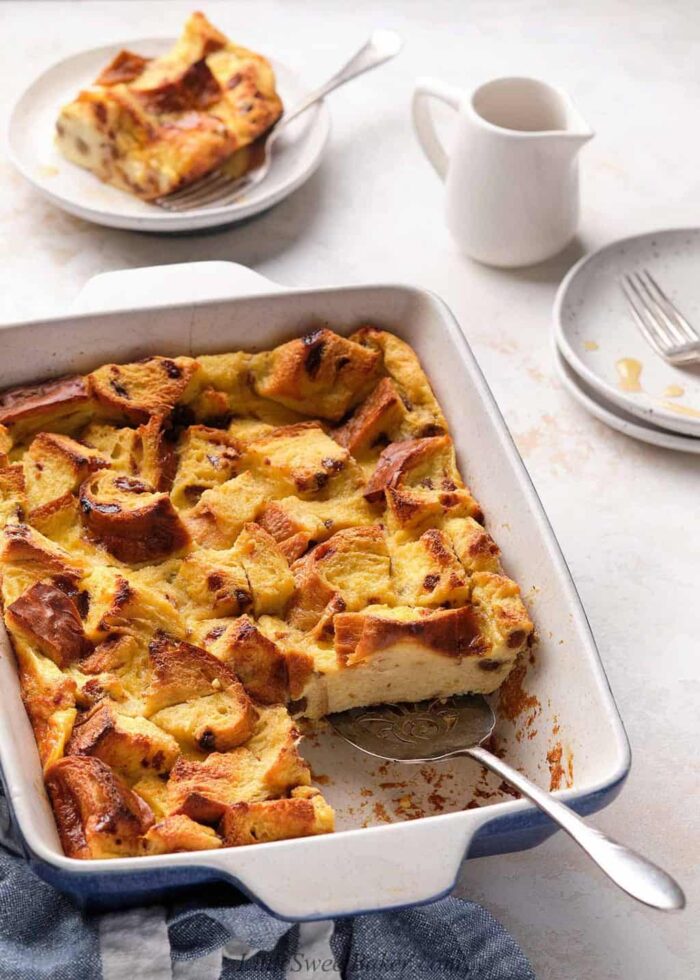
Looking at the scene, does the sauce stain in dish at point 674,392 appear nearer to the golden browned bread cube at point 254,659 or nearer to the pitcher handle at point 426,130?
the pitcher handle at point 426,130

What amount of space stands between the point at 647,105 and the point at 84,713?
8.57ft

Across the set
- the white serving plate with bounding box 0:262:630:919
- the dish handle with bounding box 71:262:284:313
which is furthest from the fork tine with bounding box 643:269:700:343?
the dish handle with bounding box 71:262:284:313

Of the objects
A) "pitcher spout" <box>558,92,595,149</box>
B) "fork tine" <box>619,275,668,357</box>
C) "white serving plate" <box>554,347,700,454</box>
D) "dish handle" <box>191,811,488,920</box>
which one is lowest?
"white serving plate" <box>554,347,700,454</box>

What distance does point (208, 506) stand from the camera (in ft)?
7.07

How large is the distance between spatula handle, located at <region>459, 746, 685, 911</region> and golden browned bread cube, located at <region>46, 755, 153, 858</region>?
0.54 metres

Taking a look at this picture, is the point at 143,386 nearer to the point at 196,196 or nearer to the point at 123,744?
the point at 123,744

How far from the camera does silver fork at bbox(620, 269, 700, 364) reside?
9.20 ft

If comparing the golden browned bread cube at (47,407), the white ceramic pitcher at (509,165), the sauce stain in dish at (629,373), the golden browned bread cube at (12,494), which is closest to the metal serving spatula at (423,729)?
the golden browned bread cube at (12,494)

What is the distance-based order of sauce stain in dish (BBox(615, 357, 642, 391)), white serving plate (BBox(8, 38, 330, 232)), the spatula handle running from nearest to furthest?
the spatula handle → sauce stain in dish (BBox(615, 357, 642, 391)) → white serving plate (BBox(8, 38, 330, 232))

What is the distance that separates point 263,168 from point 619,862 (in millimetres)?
2114

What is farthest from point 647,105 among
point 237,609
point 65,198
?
point 237,609

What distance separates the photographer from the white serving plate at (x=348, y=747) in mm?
1572

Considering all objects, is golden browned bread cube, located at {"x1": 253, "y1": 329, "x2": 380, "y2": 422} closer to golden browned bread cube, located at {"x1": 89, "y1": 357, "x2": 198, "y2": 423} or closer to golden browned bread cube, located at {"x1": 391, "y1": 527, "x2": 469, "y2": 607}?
golden browned bread cube, located at {"x1": 89, "y1": 357, "x2": 198, "y2": 423}

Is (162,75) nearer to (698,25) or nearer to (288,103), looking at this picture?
(288,103)
